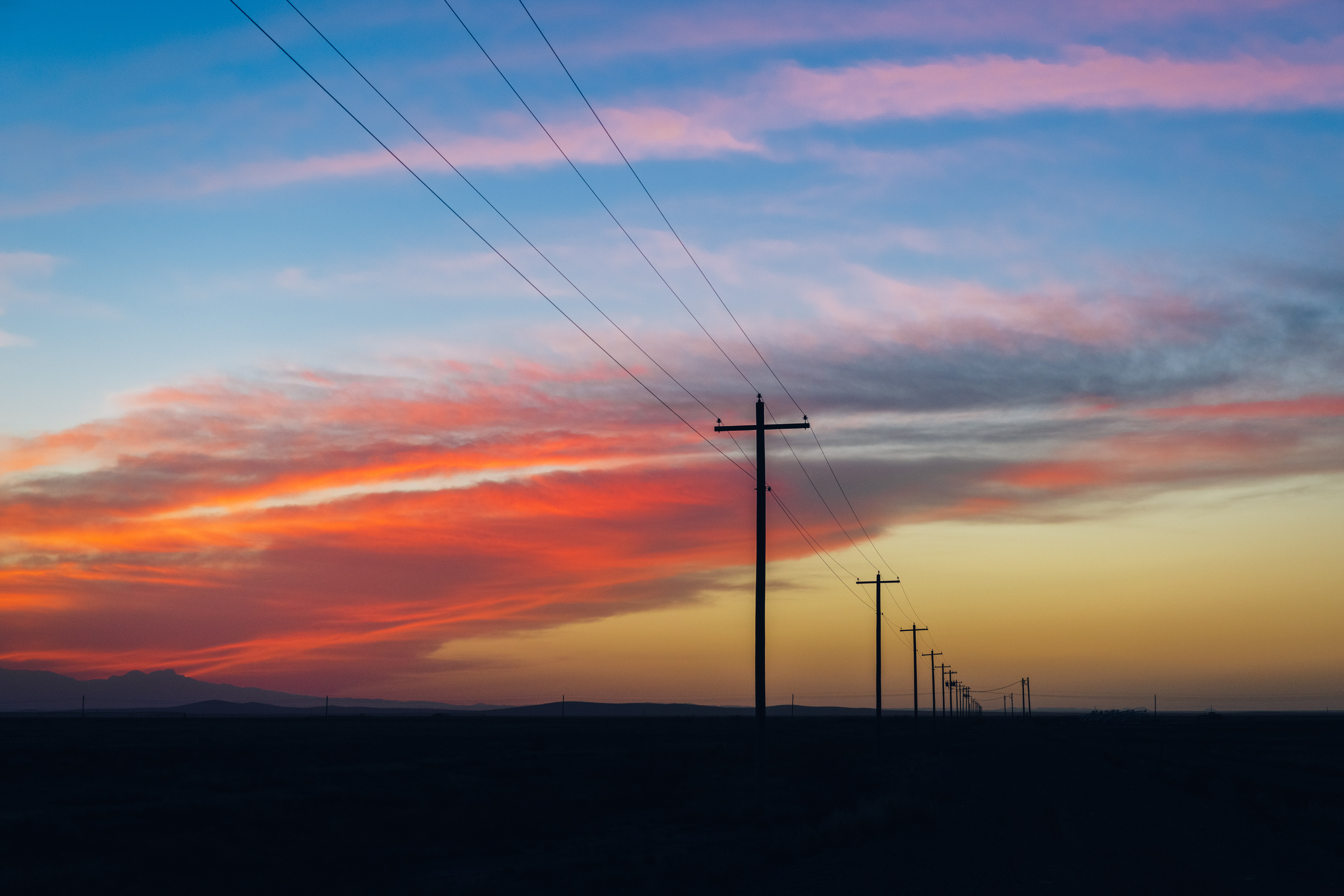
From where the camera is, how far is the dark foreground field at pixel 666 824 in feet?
63.7

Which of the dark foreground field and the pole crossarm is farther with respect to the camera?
the pole crossarm

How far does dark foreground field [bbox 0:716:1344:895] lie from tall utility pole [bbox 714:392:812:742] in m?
3.20

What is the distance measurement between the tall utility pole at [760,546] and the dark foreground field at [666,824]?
3198mm

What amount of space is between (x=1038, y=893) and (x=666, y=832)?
1531 centimetres

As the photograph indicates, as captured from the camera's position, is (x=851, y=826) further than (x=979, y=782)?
No

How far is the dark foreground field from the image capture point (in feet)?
63.7

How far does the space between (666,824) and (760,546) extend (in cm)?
1024

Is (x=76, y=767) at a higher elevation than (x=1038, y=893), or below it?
below

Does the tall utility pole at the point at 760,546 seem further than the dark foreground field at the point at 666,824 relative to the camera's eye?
Yes

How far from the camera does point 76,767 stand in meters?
56.4

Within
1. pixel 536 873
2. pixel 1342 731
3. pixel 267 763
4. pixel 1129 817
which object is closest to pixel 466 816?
pixel 536 873

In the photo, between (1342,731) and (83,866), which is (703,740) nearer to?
(83,866)

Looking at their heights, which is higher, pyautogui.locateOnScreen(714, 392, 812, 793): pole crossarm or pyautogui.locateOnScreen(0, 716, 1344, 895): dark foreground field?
pyautogui.locateOnScreen(714, 392, 812, 793): pole crossarm

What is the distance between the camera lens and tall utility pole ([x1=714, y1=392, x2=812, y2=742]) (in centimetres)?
2797
